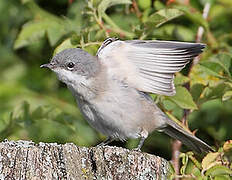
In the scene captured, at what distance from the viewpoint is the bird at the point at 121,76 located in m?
4.52

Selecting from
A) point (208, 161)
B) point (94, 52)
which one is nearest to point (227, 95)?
point (208, 161)

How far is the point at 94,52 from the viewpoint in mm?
4707

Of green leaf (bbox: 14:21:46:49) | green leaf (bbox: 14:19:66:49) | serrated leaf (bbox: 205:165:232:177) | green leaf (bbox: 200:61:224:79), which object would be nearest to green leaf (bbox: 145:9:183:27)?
green leaf (bbox: 200:61:224:79)

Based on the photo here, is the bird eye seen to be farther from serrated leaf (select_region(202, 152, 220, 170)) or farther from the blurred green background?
serrated leaf (select_region(202, 152, 220, 170))

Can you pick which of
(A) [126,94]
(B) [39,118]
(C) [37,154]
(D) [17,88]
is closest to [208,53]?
(A) [126,94]

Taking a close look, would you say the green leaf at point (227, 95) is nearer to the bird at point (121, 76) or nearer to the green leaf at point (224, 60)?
the green leaf at point (224, 60)

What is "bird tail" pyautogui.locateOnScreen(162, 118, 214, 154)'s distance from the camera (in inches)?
190

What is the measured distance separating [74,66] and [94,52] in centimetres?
22

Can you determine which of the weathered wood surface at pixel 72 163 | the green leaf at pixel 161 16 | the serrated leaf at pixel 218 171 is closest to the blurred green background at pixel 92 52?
the green leaf at pixel 161 16

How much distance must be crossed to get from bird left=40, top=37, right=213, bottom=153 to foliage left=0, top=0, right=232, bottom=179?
12cm

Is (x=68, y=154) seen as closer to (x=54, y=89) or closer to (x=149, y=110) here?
(x=149, y=110)

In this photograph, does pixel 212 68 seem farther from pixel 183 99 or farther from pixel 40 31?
pixel 40 31

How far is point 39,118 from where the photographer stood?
5.08 m

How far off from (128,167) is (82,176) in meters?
0.28
